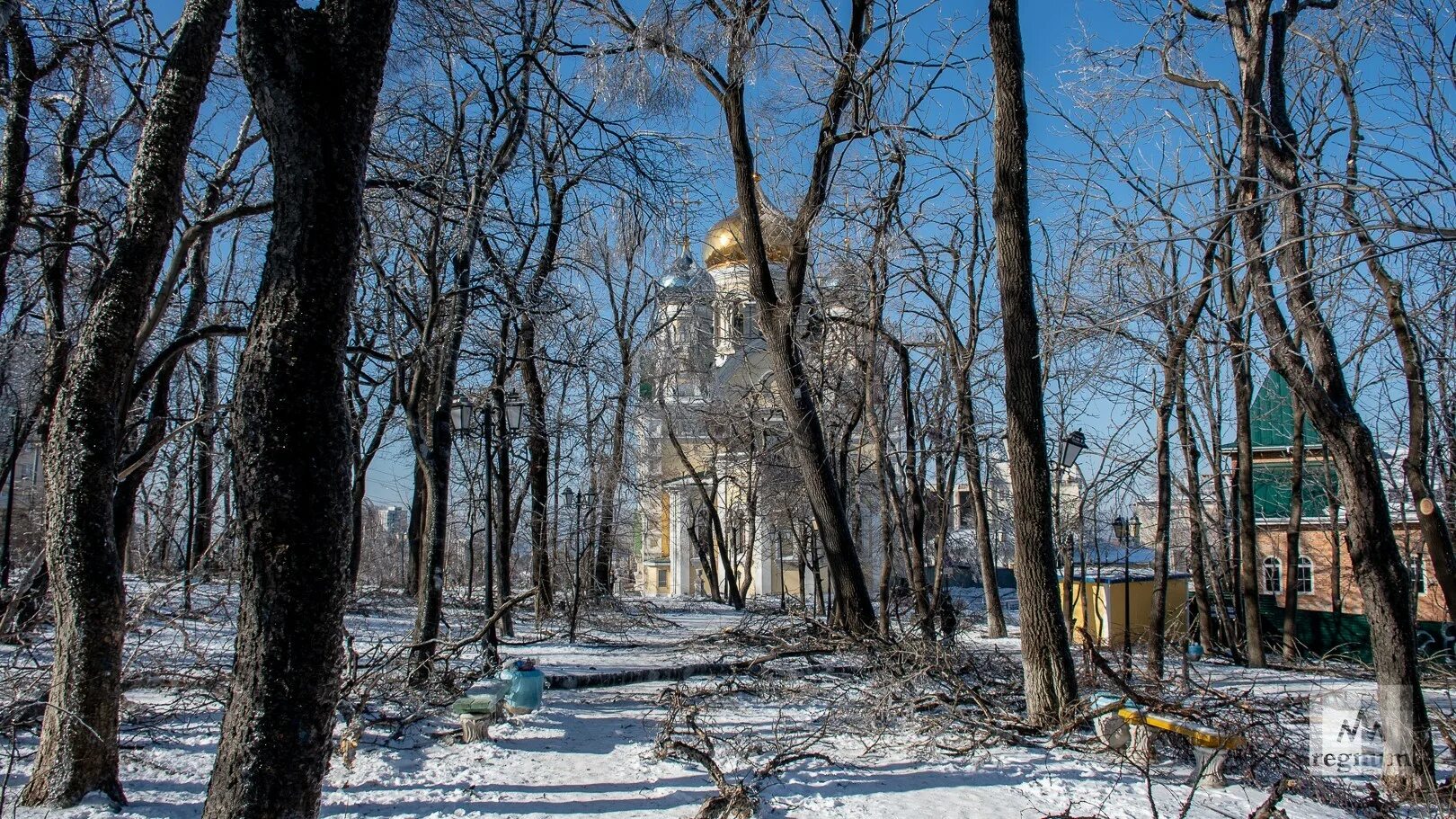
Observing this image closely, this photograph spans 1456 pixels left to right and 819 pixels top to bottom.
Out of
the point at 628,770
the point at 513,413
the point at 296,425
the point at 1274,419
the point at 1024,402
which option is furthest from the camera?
the point at 1274,419

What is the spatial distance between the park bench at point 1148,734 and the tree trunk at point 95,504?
5.85 m

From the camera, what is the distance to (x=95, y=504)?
5.18 m

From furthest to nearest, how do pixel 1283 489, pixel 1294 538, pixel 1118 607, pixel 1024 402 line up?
pixel 1283 489 < pixel 1118 607 < pixel 1294 538 < pixel 1024 402

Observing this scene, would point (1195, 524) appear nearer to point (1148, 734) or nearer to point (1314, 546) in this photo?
point (1148, 734)

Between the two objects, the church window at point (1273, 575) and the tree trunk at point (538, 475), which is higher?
the tree trunk at point (538, 475)

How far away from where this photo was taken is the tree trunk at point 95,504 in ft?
16.7

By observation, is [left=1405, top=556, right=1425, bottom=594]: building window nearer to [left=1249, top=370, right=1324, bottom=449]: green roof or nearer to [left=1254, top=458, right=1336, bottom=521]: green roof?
[left=1254, top=458, right=1336, bottom=521]: green roof

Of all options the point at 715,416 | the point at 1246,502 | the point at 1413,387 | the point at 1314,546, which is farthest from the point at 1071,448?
the point at 1314,546

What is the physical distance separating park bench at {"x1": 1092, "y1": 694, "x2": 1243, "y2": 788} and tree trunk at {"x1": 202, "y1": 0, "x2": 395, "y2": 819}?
460 centimetres

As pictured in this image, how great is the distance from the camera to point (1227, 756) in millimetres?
5906

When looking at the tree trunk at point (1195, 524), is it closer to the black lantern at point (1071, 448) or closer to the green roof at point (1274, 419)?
the black lantern at point (1071, 448)

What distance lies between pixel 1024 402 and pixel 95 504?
6169mm

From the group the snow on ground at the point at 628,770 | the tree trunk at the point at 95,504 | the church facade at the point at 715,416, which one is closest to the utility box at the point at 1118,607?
the church facade at the point at 715,416

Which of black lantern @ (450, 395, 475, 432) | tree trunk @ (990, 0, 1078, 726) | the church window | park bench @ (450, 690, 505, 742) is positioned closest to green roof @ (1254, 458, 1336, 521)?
the church window
